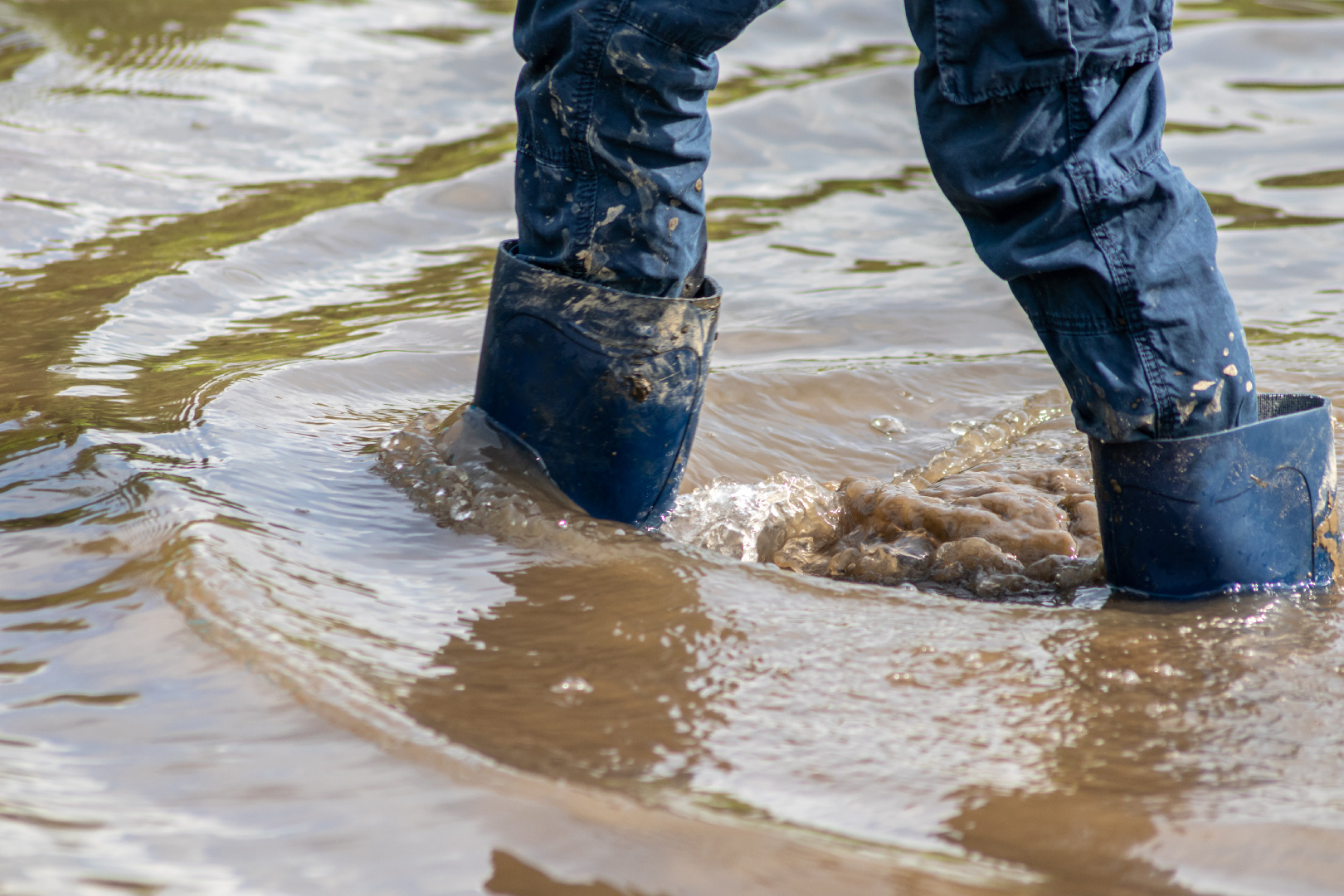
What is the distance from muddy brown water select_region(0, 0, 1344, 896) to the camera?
106 cm

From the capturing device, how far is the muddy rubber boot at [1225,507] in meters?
1.60

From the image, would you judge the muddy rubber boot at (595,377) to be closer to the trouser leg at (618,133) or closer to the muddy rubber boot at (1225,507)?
the trouser leg at (618,133)

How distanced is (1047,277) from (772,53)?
4.69 m

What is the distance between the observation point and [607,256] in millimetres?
1785

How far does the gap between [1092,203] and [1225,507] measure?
452 millimetres

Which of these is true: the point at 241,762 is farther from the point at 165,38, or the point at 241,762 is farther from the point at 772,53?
the point at 772,53

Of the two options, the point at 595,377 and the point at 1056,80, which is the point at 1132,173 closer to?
the point at 1056,80

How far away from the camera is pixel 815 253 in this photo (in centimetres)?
376

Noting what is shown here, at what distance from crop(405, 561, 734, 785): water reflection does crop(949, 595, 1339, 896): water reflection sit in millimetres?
309

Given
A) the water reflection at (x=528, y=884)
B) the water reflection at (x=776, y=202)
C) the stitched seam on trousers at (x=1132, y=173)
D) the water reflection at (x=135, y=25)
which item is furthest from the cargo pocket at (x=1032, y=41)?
the water reflection at (x=135, y=25)

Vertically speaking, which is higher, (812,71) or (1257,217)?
(812,71)

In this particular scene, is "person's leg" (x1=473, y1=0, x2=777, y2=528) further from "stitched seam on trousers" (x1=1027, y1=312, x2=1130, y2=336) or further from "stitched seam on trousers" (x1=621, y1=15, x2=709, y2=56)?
"stitched seam on trousers" (x1=1027, y1=312, x2=1130, y2=336)

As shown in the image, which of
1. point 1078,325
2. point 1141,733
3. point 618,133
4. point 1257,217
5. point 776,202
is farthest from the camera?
point 776,202

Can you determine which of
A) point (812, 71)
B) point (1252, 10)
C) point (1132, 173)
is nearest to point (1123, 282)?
point (1132, 173)
